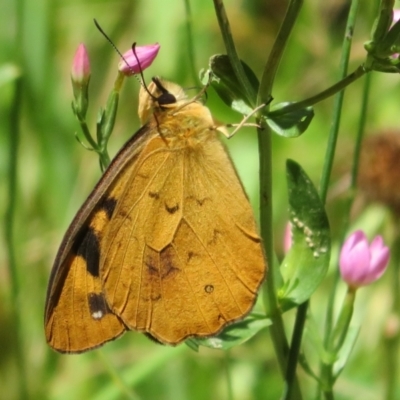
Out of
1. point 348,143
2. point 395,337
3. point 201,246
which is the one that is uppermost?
point 201,246

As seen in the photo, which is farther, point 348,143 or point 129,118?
point 129,118

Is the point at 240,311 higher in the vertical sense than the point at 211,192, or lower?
lower

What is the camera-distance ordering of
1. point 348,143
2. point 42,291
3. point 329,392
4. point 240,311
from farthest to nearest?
point 348,143, point 42,291, point 329,392, point 240,311

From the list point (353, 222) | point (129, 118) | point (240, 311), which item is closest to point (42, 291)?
point (129, 118)

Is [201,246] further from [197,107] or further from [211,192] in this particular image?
[197,107]

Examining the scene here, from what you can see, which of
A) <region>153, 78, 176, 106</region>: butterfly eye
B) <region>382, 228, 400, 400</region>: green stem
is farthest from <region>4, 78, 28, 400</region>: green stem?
<region>382, 228, 400, 400</region>: green stem

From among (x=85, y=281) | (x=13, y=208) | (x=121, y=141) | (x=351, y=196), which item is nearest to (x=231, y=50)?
(x=351, y=196)

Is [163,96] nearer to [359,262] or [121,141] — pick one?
[359,262]
